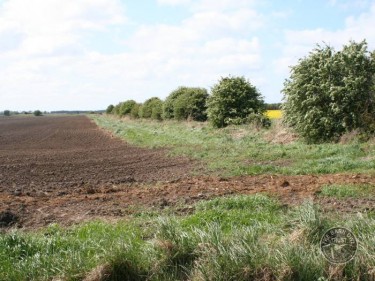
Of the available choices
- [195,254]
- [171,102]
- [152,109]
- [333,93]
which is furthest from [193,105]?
[195,254]

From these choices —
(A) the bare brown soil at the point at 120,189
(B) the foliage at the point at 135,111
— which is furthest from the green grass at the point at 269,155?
(B) the foliage at the point at 135,111

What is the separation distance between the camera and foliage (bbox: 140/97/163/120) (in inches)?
1816

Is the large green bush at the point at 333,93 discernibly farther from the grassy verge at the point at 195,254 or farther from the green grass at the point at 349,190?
the grassy verge at the point at 195,254

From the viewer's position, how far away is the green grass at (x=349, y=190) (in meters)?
8.72

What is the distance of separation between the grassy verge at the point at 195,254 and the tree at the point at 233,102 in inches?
872

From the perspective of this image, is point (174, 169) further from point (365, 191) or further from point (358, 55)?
point (358, 55)

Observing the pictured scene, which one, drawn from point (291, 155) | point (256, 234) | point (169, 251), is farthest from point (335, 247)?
point (291, 155)

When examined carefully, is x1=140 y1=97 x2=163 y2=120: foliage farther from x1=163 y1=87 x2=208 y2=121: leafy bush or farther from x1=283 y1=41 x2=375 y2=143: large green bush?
x1=283 y1=41 x2=375 y2=143: large green bush

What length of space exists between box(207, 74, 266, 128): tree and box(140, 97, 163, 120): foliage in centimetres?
1642

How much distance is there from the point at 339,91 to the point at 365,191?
9.18 m

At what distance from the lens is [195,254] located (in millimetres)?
5566

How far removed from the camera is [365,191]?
8961 mm

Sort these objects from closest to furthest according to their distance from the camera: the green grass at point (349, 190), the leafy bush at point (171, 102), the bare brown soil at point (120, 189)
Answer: the bare brown soil at point (120, 189)
the green grass at point (349, 190)
the leafy bush at point (171, 102)

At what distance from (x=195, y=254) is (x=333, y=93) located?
13.3 m
